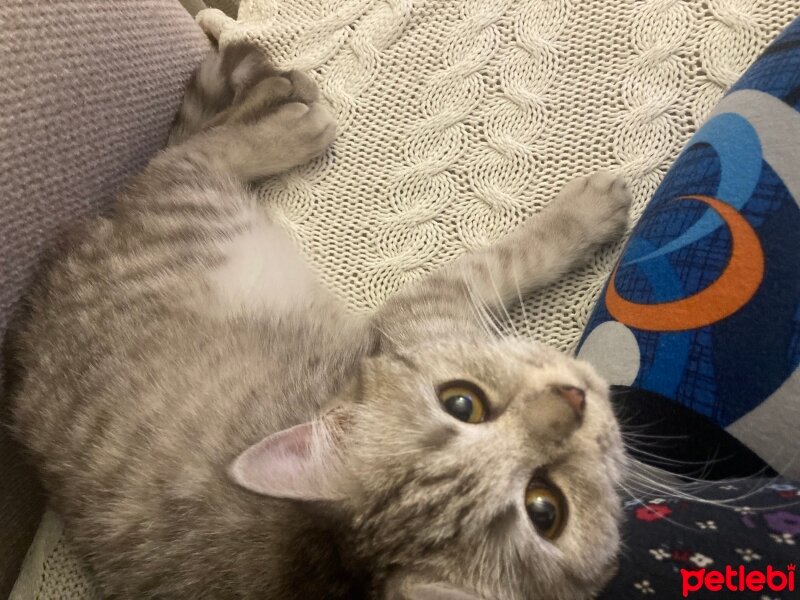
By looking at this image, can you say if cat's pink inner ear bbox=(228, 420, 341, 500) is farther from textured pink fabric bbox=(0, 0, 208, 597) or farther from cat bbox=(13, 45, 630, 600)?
textured pink fabric bbox=(0, 0, 208, 597)

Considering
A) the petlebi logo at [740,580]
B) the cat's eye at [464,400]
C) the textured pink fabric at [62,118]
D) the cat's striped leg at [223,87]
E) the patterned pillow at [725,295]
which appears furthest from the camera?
the cat's striped leg at [223,87]

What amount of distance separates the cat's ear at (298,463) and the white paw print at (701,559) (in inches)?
16.7

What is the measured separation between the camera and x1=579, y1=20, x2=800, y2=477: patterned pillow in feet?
2.45

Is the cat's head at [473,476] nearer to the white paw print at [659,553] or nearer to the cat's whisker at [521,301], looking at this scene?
the white paw print at [659,553]

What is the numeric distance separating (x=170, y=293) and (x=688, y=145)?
897 mm

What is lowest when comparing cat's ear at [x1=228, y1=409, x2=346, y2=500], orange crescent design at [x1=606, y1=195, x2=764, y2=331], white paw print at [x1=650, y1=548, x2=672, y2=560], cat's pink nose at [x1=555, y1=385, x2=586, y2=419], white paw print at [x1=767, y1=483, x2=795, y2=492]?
cat's ear at [x1=228, y1=409, x2=346, y2=500]

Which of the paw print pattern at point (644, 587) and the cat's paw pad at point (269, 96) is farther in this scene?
the cat's paw pad at point (269, 96)

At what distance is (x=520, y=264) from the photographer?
109cm

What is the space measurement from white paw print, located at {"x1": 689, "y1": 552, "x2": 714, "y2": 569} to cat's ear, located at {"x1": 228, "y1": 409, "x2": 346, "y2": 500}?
0.42 m

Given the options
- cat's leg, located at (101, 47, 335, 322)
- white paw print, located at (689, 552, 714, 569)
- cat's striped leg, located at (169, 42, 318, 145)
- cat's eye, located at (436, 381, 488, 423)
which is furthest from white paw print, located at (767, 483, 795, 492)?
cat's striped leg, located at (169, 42, 318, 145)

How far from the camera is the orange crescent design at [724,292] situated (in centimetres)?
79

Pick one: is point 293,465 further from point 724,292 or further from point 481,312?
point 724,292

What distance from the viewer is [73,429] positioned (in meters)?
1.05

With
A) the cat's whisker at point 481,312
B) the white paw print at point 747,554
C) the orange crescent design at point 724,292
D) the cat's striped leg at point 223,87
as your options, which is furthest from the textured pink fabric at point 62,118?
the white paw print at point 747,554
